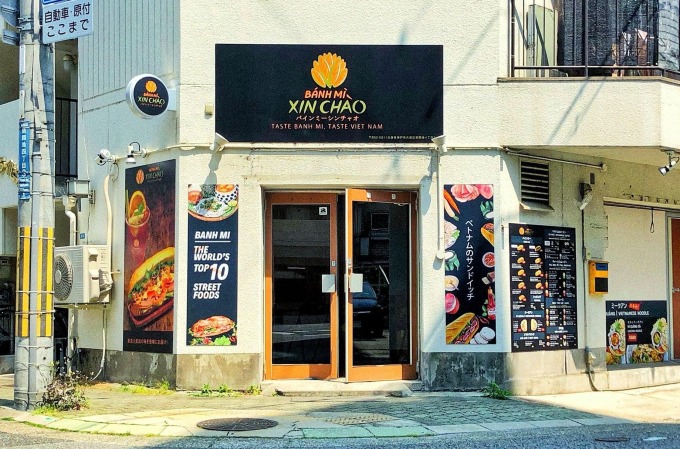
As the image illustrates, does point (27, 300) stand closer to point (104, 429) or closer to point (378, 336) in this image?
point (104, 429)

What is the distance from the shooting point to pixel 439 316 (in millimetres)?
11266

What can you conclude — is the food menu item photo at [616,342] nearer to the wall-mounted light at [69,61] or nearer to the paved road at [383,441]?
the paved road at [383,441]

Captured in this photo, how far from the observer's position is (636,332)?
533 inches

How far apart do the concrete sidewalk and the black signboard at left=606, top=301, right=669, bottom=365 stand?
1.23 m

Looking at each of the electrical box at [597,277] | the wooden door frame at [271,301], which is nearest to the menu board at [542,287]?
the electrical box at [597,277]

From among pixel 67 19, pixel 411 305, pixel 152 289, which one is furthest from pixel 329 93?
pixel 152 289

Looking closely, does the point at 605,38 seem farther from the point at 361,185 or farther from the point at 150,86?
the point at 150,86

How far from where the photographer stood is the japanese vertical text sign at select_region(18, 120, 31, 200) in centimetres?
990

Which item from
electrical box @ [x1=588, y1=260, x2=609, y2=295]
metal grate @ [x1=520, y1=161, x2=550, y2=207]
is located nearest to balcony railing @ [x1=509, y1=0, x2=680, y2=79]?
metal grate @ [x1=520, y1=161, x2=550, y2=207]

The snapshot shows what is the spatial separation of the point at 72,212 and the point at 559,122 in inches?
298

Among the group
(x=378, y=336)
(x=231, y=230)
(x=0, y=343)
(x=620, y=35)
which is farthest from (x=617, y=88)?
(x=0, y=343)

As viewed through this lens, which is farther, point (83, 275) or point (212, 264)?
point (83, 275)

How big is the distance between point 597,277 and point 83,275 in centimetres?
744

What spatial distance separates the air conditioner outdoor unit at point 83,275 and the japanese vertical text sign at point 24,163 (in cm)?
219
